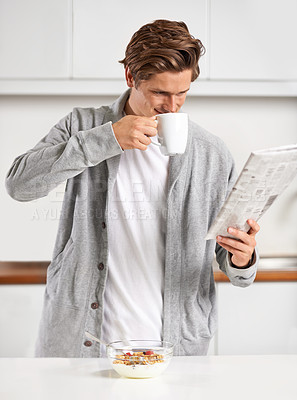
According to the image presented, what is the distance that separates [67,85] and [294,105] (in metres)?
0.99

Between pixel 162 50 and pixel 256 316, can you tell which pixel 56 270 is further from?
pixel 256 316

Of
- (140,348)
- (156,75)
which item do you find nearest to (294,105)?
(156,75)

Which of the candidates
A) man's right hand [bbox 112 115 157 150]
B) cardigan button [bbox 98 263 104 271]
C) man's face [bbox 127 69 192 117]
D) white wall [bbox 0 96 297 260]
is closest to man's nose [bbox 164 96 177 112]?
man's face [bbox 127 69 192 117]

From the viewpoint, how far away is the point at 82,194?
1387 millimetres

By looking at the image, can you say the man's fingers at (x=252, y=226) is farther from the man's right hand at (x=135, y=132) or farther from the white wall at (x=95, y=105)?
the white wall at (x=95, y=105)

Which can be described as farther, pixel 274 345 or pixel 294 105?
pixel 294 105

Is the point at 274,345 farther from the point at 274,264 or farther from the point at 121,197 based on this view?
the point at 121,197

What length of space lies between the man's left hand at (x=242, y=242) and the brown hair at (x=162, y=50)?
39cm

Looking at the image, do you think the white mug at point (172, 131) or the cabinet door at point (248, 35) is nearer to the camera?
the white mug at point (172, 131)

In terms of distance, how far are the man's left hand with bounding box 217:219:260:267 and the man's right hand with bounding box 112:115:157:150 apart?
0.85ft

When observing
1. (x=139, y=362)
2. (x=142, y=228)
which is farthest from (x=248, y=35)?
(x=139, y=362)

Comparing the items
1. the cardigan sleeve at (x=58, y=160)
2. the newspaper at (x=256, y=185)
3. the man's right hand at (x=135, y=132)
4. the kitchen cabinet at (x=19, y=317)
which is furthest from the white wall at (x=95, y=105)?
the newspaper at (x=256, y=185)

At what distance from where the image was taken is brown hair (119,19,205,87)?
1271 millimetres

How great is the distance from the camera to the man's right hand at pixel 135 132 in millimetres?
1183
